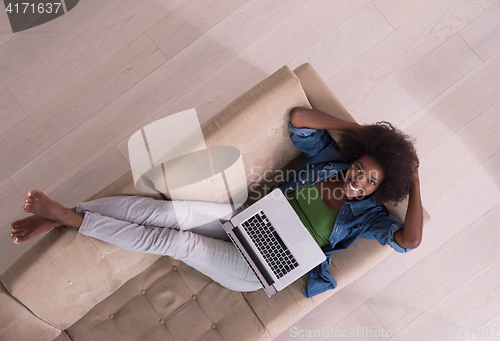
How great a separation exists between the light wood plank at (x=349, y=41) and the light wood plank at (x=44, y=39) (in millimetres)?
1167

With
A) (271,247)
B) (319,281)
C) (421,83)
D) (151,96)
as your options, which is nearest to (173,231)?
(271,247)

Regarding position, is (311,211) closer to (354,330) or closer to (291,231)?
(291,231)

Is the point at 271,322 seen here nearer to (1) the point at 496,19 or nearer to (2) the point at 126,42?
(2) the point at 126,42

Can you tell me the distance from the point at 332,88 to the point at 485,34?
88 cm

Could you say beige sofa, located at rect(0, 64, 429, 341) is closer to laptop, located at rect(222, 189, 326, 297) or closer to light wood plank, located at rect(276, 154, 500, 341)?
laptop, located at rect(222, 189, 326, 297)

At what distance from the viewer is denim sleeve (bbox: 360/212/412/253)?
1.25 meters


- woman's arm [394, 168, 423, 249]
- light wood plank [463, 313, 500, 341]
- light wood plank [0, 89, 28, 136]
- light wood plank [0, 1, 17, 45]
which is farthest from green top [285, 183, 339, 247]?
light wood plank [0, 1, 17, 45]

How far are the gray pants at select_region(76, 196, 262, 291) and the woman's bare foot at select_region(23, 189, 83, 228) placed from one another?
2.3 inches

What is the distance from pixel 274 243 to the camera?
1317mm

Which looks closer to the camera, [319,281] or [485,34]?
[319,281]

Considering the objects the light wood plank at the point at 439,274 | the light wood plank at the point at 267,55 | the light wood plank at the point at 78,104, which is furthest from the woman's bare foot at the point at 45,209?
the light wood plank at the point at 439,274

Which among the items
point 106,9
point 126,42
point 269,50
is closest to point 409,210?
point 269,50

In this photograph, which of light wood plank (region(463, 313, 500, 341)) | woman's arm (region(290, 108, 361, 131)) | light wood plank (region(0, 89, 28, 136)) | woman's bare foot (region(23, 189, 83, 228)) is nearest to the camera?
woman's bare foot (region(23, 189, 83, 228))

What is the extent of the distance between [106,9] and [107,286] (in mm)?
1483
